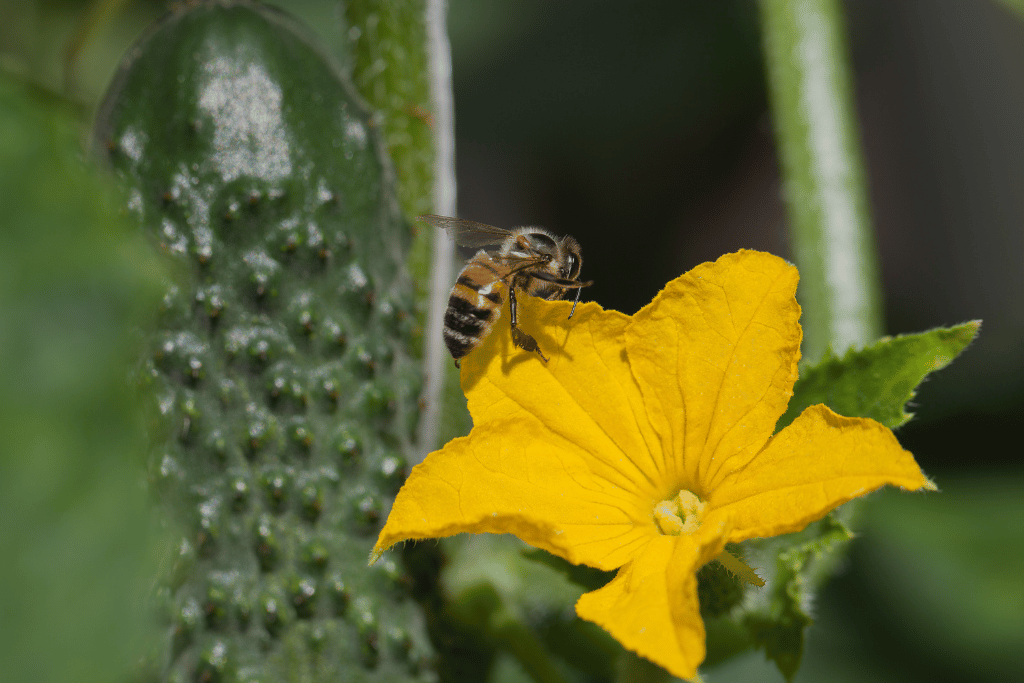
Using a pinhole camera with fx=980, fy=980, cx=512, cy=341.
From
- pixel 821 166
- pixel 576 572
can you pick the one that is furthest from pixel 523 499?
pixel 821 166

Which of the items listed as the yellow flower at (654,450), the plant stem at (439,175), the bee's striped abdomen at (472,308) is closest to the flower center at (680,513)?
the yellow flower at (654,450)

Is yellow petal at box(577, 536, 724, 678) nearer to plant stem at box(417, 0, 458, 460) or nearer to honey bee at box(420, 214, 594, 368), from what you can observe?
honey bee at box(420, 214, 594, 368)

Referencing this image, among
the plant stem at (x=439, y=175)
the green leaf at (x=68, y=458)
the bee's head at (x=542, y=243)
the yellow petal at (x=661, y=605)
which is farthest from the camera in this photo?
the plant stem at (x=439, y=175)

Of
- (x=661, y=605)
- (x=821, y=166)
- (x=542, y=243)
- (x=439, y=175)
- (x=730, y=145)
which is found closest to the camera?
(x=661, y=605)

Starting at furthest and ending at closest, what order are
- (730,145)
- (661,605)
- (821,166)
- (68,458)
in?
1. (730,145)
2. (821,166)
3. (661,605)
4. (68,458)

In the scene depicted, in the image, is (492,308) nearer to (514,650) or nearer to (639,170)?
(514,650)

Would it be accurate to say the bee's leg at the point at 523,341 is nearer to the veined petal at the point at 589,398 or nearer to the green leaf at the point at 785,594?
the veined petal at the point at 589,398

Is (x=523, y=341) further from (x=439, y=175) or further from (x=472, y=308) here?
(x=439, y=175)
